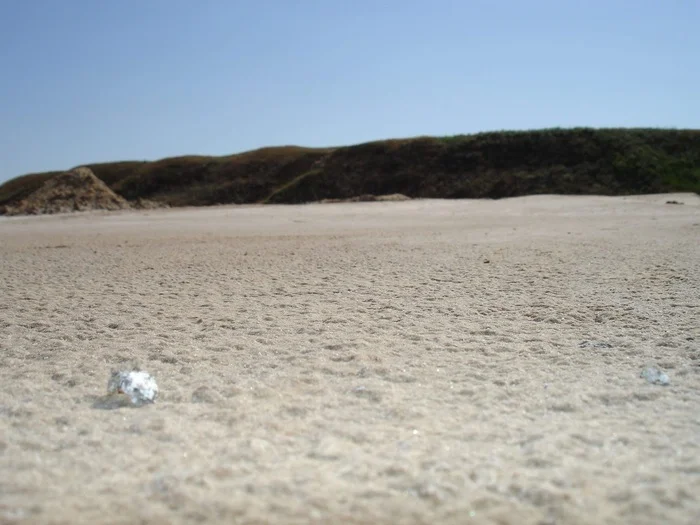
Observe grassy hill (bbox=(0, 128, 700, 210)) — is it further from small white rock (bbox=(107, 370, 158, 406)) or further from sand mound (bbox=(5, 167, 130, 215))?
small white rock (bbox=(107, 370, 158, 406))

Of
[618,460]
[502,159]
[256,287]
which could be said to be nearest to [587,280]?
[256,287]

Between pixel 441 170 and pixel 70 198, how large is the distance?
678 inches

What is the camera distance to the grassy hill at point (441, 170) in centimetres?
2866

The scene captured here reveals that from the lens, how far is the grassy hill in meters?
28.7

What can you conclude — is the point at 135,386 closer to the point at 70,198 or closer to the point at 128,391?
the point at 128,391

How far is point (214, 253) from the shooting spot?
1093cm

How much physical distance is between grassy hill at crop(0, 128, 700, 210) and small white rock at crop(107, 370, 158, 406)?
83.1 feet

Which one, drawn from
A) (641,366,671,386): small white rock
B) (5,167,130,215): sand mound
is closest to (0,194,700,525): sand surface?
(641,366,671,386): small white rock

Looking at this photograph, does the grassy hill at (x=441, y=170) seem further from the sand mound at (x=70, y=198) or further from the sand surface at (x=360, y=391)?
the sand surface at (x=360, y=391)

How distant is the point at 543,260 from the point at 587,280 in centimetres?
161

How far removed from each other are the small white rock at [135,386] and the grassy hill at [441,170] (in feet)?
83.1

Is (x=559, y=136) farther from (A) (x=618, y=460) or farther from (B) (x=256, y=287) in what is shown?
(A) (x=618, y=460)

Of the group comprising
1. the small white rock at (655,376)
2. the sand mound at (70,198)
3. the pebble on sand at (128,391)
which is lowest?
the small white rock at (655,376)

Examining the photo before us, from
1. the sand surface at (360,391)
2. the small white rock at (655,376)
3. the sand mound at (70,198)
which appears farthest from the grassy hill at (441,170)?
the small white rock at (655,376)
